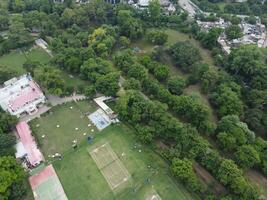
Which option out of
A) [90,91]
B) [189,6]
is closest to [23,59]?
[90,91]

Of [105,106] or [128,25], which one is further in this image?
[128,25]

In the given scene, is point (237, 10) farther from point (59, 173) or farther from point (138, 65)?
point (59, 173)

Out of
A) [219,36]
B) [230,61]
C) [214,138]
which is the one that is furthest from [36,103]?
[219,36]

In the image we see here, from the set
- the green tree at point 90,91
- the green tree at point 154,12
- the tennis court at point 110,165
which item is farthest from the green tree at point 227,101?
the green tree at point 154,12

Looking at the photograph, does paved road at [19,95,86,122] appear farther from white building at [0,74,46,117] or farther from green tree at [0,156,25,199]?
green tree at [0,156,25,199]

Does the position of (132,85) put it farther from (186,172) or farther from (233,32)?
(233,32)

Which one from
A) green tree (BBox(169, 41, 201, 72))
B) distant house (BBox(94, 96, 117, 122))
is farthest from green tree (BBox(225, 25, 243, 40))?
distant house (BBox(94, 96, 117, 122))
